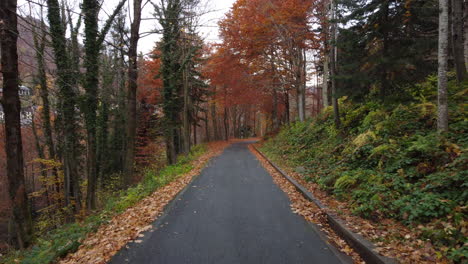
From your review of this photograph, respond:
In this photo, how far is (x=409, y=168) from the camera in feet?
16.8

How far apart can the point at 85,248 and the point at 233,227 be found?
2.63m

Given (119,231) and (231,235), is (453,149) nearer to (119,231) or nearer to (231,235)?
(231,235)

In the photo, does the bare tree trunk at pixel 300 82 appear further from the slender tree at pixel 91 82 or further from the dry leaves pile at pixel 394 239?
the dry leaves pile at pixel 394 239

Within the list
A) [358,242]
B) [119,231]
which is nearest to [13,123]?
[119,231]

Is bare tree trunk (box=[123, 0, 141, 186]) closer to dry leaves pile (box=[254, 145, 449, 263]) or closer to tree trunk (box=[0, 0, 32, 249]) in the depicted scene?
tree trunk (box=[0, 0, 32, 249])

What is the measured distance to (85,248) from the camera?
4.10 m

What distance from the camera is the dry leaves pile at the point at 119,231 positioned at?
12.3 feet

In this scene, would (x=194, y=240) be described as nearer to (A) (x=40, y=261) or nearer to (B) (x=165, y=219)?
(B) (x=165, y=219)

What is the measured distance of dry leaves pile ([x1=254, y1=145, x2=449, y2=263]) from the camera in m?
3.04

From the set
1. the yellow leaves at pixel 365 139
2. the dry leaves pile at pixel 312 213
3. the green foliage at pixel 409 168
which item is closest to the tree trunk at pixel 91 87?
the dry leaves pile at pixel 312 213

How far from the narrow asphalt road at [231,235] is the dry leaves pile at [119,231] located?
0.75 ft

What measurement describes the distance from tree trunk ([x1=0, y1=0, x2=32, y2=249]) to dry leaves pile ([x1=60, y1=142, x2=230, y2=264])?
2165 mm

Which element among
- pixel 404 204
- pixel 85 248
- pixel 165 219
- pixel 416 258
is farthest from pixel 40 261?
pixel 404 204

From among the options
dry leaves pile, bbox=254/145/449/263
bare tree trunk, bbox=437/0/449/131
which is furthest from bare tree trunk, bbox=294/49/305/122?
dry leaves pile, bbox=254/145/449/263
